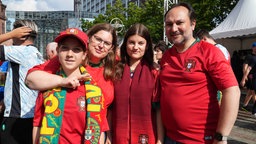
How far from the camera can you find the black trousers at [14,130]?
101 inches

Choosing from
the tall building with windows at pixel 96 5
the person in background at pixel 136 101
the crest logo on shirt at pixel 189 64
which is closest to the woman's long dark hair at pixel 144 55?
the person in background at pixel 136 101

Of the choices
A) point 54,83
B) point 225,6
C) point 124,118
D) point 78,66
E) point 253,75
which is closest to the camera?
point 54,83

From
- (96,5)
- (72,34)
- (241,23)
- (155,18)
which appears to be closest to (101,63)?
(72,34)

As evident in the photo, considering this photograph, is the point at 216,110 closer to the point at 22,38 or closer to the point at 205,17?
the point at 22,38

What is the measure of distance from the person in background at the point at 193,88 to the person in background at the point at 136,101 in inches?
5.9

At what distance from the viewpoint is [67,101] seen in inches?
73.4

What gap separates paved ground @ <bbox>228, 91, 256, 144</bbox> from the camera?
5185 mm

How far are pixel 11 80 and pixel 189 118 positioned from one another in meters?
1.68

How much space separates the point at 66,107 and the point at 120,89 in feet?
1.96

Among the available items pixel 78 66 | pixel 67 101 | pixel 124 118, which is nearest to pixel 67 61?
pixel 78 66

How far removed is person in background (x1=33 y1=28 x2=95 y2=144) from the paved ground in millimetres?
4049

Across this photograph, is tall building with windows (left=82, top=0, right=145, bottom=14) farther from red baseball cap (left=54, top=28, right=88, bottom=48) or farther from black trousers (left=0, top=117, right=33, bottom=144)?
red baseball cap (left=54, top=28, right=88, bottom=48)

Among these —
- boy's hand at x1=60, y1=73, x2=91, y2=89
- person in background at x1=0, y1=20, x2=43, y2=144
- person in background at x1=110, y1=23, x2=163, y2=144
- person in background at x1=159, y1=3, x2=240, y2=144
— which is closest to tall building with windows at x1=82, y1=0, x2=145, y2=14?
person in background at x1=0, y1=20, x2=43, y2=144

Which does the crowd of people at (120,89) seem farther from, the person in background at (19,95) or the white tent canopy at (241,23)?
the white tent canopy at (241,23)
